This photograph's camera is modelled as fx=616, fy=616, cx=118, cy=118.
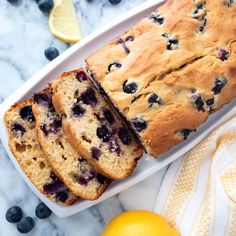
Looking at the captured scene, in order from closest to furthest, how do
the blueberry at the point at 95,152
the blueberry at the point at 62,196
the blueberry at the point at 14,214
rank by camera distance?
the blueberry at the point at 95,152 < the blueberry at the point at 62,196 < the blueberry at the point at 14,214

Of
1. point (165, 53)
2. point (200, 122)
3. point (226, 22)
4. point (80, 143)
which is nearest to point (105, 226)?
point (80, 143)

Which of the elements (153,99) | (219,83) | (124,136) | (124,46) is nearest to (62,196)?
(124,136)

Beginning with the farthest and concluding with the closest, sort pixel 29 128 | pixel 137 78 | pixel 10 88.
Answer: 1. pixel 10 88
2. pixel 29 128
3. pixel 137 78

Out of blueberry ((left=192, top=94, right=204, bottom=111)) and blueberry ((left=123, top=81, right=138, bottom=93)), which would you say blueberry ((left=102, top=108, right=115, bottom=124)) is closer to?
blueberry ((left=123, top=81, right=138, bottom=93))

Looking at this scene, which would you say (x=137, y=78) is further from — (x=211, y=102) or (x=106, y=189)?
(x=106, y=189)

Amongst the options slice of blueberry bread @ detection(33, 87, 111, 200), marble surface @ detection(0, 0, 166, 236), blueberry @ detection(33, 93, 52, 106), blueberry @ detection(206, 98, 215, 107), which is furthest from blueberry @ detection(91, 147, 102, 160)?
blueberry @ detection(206, 98, 215, 107)

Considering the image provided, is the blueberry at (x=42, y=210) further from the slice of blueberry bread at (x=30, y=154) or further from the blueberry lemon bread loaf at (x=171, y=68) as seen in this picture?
the blueberry lemon bread loaf at (x=171, y=68)

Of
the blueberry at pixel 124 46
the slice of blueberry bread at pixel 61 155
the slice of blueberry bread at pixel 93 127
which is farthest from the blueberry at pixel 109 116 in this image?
the blueberry at pixel 124 46
